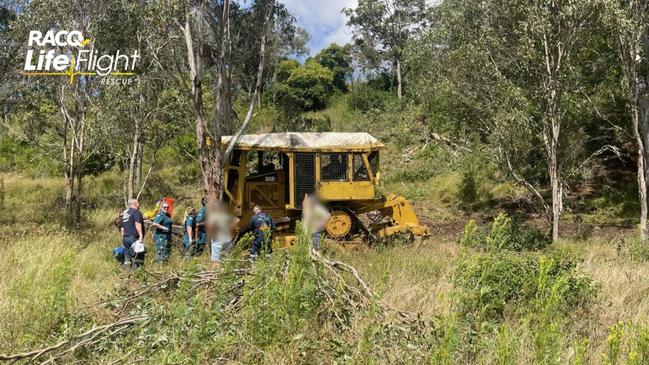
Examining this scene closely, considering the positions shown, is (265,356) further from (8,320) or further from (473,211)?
(473,211)

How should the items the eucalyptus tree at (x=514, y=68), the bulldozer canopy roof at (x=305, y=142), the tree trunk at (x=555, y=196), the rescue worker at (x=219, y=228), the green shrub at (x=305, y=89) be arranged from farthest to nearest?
the green shrub at (x=305, y=89), the tree trunk at (x=555, y=196), the eucalyptus tree at (x=514, y=68), the bulldozer canopy roof at (x=305, y=142), the rescue worker at (x=219, y=228)

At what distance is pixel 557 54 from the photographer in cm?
1230

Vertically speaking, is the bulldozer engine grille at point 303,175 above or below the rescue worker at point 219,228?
above

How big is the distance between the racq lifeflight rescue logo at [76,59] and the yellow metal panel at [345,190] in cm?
799

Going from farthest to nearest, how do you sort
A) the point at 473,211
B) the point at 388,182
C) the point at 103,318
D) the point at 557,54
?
the point at 388,182
the point at 473,211
the point at 557,54
the point at 103,318

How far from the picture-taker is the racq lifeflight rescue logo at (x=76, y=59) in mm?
15180

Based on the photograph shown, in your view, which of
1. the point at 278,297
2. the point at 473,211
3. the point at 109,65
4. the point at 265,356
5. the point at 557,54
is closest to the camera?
the point at 265,356

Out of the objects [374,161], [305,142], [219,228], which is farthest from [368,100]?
[219,228]

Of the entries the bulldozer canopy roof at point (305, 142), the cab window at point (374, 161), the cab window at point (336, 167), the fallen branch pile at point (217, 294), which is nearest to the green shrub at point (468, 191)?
the cab window at point (374, 161)

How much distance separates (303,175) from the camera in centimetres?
1086

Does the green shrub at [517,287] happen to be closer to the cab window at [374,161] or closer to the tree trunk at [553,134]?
the cab window at [374,161]

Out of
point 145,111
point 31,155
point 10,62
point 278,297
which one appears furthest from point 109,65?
point 31,155

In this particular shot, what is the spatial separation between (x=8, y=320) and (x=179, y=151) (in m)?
24.9

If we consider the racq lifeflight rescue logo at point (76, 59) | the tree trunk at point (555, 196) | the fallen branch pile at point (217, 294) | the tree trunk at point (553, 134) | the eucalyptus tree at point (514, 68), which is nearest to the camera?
the fallen branch pile at point (217, 294)
